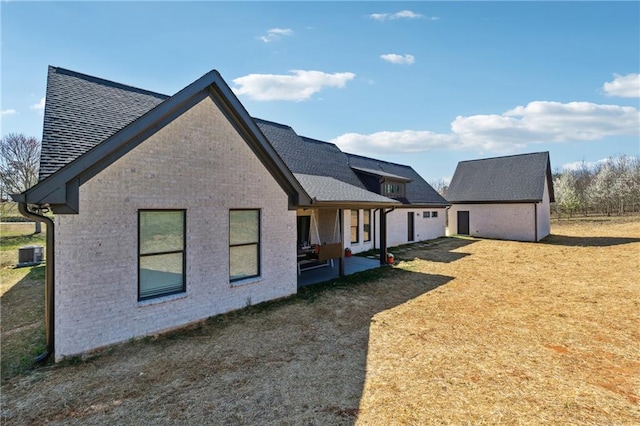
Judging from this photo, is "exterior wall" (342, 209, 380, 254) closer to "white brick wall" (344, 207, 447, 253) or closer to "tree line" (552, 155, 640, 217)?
A: "white brick wall" (344, 207, 447, 253)

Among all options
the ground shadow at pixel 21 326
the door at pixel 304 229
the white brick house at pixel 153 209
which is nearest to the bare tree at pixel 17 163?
the ground shadow at pixel 21 326

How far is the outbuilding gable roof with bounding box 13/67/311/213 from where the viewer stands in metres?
5.27

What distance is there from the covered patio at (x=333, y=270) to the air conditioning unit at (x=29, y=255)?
1262 cm

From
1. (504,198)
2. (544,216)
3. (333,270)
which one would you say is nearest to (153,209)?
(333,270)

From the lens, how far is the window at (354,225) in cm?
1647

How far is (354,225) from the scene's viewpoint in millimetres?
16656

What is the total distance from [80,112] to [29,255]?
11667 mm

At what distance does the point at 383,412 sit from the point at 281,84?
1369cm

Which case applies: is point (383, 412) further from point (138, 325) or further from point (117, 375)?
point (138, 325)

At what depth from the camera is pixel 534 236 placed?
22891 millimetres

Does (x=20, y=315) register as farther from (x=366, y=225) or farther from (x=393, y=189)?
(x=393, y=189)

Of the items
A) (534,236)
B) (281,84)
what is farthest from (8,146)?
(534,236)

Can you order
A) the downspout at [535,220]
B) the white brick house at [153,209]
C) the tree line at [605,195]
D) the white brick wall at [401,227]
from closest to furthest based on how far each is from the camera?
the white brick house at [153,209], the white brick wall at [401,227], the downspout at [535,220], the tree line at [605,195]

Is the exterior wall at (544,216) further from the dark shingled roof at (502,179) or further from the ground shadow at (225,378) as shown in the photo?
the ground shadow at (225,378)
